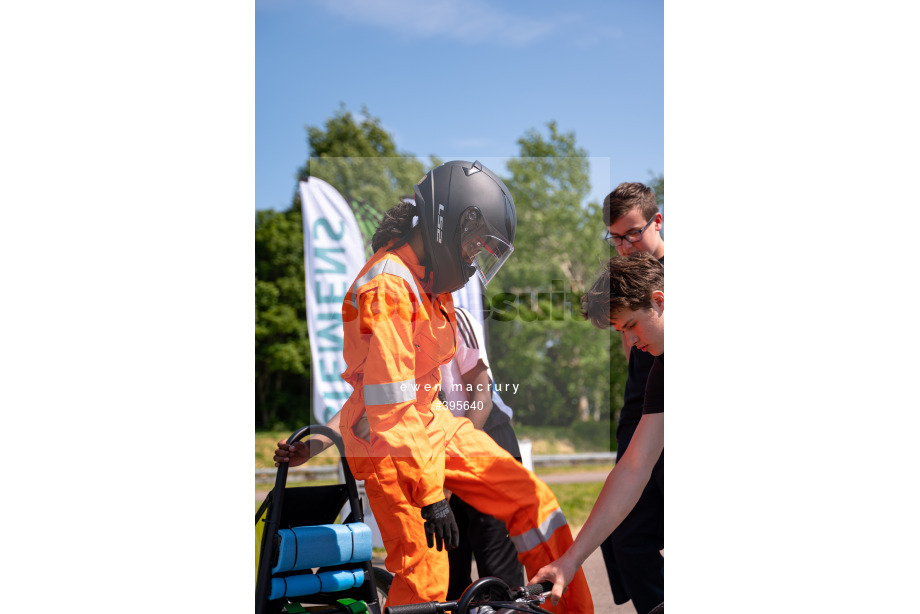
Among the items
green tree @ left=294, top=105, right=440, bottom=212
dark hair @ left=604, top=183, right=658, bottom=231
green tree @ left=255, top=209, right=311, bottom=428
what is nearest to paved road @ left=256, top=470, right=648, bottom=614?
green tree @ left=255, top=209, right=311, bottom=428

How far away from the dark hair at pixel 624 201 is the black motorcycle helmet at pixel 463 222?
401 millimetres

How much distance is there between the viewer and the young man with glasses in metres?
2.72

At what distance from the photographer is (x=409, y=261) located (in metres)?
2.60

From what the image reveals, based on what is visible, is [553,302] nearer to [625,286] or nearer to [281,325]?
[625,286]

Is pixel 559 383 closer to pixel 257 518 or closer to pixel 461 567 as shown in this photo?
pixel 461 567

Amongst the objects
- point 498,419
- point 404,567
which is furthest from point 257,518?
point 498,419

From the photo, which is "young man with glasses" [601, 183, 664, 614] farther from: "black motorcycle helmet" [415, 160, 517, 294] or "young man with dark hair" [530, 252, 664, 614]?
"black motorcycle helmet" [415, 160, 517, 294]

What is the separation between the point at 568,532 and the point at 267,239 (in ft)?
7.91

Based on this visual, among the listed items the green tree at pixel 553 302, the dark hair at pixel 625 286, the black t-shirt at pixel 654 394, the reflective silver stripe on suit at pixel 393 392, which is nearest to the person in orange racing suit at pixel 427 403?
the reflective silver stripe on suit at pixel 393 392

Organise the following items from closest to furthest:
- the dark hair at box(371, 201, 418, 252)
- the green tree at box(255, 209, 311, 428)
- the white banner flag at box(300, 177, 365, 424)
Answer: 1. the dark hair at box(371, 201, 418, 252)
2. the white banner flag at box(300, 177, 365, 424)
3. the green tree at box(255, 209, 311, 428)

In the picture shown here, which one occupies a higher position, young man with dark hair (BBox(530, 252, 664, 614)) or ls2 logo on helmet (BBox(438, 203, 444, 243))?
ls2 logo on helmet (BBox(438, 203, 444, 243))

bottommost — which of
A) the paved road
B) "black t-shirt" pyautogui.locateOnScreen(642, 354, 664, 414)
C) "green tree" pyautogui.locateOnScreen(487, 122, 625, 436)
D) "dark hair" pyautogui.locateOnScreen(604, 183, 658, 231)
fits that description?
the paved road

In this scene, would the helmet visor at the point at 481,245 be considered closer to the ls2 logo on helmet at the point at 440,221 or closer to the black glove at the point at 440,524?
the ls2 logo on helmet at the point at 440,221

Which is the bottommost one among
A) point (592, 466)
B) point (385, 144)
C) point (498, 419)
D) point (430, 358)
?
→ point (592, 466)
